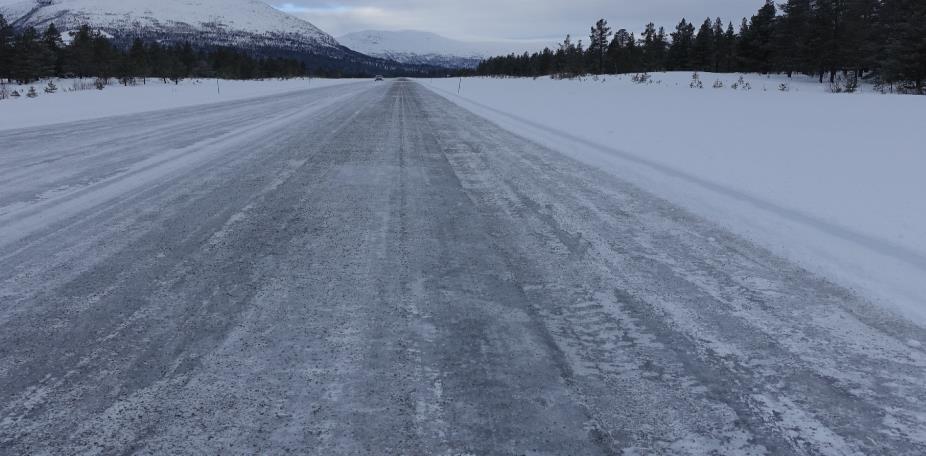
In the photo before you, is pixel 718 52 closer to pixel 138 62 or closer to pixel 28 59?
pixel 138 62

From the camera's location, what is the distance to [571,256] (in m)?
4.24

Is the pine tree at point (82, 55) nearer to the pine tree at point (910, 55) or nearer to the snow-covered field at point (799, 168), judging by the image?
the snow-covered field at point (799, 168)

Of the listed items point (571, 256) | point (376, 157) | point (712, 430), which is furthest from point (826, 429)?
point (376, 157)

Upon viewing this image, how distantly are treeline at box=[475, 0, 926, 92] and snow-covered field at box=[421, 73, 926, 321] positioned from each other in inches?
837

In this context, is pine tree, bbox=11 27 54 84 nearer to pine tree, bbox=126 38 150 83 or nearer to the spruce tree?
the spruce tree

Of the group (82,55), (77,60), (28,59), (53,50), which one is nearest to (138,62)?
(82,55)

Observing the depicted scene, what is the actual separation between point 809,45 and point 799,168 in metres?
54.9

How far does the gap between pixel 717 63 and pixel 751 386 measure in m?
85.1

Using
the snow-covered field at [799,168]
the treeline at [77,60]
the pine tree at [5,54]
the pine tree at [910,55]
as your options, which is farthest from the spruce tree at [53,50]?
the pine tree at [910,55]

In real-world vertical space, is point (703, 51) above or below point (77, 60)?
above

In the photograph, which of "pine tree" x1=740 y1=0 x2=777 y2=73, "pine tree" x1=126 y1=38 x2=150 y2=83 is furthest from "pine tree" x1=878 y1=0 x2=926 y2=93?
"pine tree" x1=126 y1=38 x2=150 y2=83

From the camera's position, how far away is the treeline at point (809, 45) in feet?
109

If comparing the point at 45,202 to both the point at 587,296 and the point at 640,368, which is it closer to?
the point at 587,296

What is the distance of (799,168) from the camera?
7.48m
